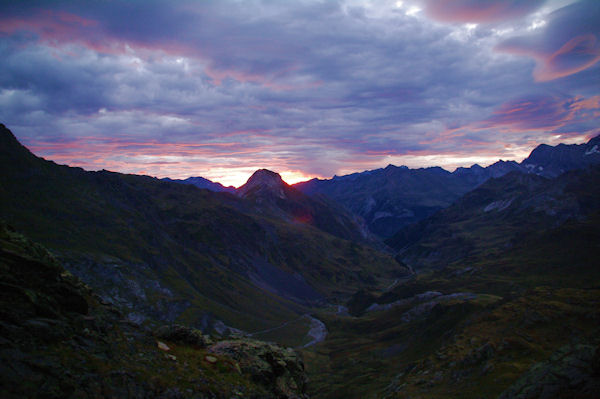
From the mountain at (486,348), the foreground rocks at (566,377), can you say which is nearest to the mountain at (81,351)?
the foreground rocks at (566,377)

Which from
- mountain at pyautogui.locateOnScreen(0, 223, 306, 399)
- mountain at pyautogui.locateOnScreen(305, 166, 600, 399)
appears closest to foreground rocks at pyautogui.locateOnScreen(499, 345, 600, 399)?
mountain at pyautogui.locateOnScreen(305, 166, 600, 399)

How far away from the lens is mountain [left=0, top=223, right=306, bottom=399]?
17734 millimetres

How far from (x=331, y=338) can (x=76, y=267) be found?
453ft

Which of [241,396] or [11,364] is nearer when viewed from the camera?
[11,364]

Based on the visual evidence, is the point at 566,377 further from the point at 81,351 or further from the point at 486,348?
the point at 486,348

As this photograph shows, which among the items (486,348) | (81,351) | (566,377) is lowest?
(486,348)

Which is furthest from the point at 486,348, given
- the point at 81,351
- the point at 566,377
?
the point at 81,351

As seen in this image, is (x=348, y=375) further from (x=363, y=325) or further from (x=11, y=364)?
(x=11, y=364)

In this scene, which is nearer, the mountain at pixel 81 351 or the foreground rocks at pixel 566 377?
the mountain at pixel 81 351

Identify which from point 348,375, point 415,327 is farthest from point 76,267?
point 415,327

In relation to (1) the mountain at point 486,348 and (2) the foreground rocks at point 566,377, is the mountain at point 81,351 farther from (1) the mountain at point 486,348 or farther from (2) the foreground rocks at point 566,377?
(1) the mountain at point 486,348

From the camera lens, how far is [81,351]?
68.7ft

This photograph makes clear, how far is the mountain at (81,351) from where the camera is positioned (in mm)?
17734

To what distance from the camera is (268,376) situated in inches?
1379
